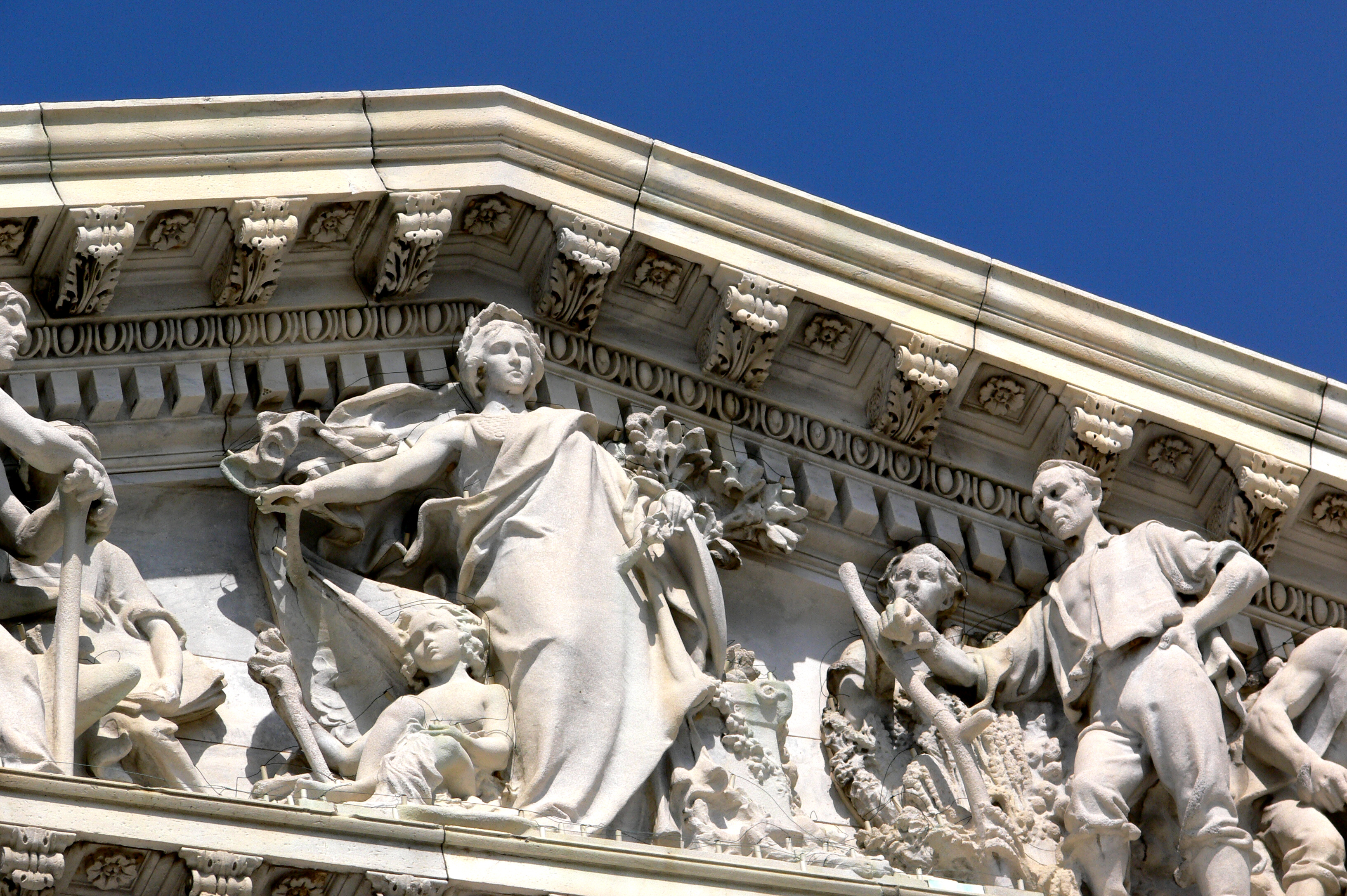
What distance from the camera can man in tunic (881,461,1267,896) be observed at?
10.9m

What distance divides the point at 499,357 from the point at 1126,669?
2.55 m

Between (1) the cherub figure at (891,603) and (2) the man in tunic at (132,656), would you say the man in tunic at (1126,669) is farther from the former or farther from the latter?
(2) the man in tunic at (132,656)

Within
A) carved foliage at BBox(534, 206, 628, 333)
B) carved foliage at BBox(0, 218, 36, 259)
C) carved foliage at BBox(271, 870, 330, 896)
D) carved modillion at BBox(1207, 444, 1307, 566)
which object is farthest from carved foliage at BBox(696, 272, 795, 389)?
carved foliage at BBox(271, 870, 330, 896)

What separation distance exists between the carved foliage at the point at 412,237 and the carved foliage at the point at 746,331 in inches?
43.9

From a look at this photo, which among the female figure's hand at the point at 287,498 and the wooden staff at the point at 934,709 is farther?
the wooden staff at the point at 934,709

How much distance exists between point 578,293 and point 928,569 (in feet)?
5.50

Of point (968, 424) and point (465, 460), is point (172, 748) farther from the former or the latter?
point (968, 424)

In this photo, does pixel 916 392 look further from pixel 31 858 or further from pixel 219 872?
pixel 31 858

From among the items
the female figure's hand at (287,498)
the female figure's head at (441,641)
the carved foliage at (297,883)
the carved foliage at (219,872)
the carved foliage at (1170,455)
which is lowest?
the carved foliage at (219,872)

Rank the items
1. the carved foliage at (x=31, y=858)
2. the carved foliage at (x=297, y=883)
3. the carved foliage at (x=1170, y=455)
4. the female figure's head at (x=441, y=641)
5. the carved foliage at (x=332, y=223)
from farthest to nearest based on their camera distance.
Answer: the carved foliage at (x=1170, y=455)
the carved foliage at (x=332, y=223)
the female figure's head at (x=441, y=641)
the carved foliage at (x=297, y=883)
the carved foliage at (x=31, y=858)

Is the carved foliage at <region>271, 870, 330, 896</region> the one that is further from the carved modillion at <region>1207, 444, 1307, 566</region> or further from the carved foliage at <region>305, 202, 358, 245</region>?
the carved modillion at <region>1207, 444, 1307, 566</region>

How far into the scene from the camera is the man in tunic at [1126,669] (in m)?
10.9

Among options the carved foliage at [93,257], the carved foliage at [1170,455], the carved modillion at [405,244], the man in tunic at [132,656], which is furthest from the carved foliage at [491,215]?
the carved foliage at [1170,455]

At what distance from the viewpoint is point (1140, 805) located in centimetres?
1121
